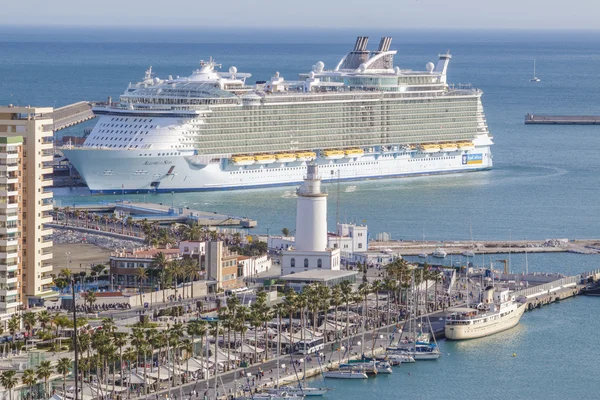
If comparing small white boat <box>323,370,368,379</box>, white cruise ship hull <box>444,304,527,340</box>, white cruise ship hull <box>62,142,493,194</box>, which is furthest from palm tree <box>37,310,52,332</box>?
white cruise ship hull <box>62,142,493,194</box>

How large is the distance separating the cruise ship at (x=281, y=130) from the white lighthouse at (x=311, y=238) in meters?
30.6

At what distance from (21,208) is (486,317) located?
50.8 feet

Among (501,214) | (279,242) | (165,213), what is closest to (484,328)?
(279,242)

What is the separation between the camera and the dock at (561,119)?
467 feet

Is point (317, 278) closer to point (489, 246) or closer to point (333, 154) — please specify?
point (489, 246)

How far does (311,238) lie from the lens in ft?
205

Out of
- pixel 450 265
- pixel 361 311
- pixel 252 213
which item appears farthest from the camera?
pixel 252 213

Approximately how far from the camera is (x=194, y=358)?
48469 millimetres

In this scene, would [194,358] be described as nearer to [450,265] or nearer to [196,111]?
[450,265]

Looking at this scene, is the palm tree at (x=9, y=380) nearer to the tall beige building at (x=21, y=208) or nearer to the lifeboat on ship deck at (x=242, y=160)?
the tall beige building at (x=21, y=208)

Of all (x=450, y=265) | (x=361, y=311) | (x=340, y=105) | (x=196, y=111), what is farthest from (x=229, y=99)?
(x=361, y=311)

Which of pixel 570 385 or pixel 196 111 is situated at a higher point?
pixel 196 111

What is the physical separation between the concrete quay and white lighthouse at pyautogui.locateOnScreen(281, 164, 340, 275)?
8592mm

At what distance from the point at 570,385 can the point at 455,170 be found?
5896cm
